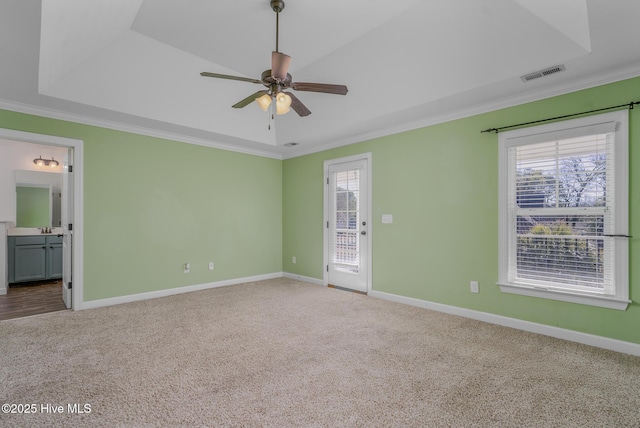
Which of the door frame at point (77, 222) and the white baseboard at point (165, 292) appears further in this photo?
the white baseboard at point (165, 292)

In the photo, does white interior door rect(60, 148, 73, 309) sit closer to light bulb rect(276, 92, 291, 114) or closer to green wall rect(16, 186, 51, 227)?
green wall rect(16, 186, 51, 227)

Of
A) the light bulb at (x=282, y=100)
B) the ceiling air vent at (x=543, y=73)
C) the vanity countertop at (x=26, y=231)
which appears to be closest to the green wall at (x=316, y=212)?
the ceiling air vent at (x=543, y=73)

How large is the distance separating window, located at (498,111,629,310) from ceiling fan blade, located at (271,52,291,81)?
2496 millimetres

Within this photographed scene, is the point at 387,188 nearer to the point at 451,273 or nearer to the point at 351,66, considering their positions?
the point at 451,273

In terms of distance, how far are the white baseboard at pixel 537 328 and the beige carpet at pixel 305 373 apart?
0.35ft

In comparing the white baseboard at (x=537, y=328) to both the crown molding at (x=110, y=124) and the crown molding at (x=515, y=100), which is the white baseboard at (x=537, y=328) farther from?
the crown molding at (x=110, y=124)

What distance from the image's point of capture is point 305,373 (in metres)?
2.34

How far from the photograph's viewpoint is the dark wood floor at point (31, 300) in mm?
3875

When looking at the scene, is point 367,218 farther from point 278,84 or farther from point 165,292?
point 165,292

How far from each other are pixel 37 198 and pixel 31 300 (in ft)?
9.10

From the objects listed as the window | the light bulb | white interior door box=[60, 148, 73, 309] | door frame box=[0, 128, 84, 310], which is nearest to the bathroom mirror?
white interior door box=[60, 148, 73, 309]

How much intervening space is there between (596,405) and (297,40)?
390 cm

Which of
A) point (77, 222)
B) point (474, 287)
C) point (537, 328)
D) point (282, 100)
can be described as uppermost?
point (282, 100)

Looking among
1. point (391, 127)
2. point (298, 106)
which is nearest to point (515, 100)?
point (391, 127)
